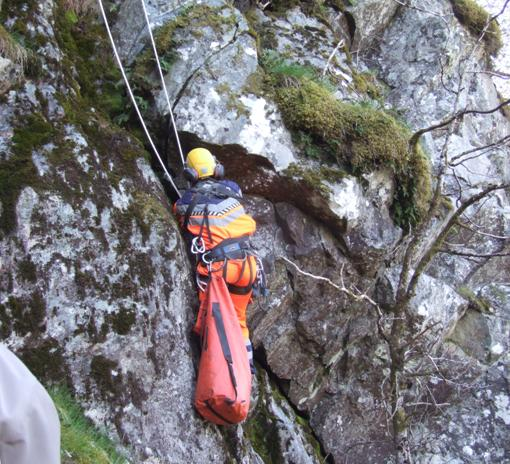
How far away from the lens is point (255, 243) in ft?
21.7

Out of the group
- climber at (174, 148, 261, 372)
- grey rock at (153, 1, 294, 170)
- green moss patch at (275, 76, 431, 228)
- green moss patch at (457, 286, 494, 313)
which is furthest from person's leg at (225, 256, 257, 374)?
green moss patch at (457, 286, 494, 313)

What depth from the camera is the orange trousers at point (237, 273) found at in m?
5.21

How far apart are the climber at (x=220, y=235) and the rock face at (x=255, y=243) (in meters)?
0.27

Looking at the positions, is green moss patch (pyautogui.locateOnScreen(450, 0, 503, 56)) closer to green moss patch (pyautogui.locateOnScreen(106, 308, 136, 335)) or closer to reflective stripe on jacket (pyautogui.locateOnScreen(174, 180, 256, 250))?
reflective stripe on jacket (pyautogui.locateOnScreen(174, 180, 256, 250))

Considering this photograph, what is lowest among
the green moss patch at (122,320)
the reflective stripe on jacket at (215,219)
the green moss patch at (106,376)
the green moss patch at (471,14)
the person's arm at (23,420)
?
the green moss patch at (106,376)

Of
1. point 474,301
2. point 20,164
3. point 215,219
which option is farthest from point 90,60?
point 474,301

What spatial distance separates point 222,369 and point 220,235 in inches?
53.2

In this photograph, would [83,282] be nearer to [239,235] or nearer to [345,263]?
[239,235]

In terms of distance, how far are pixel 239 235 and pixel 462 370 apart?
6.40 m

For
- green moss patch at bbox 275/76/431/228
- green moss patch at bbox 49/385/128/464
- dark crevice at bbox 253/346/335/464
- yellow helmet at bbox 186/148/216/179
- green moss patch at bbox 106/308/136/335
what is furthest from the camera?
dark crevice at bbox 253/346/335/464

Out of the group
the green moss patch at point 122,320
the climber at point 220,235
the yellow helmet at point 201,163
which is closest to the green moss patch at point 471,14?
the yellow helmet at point 201,163

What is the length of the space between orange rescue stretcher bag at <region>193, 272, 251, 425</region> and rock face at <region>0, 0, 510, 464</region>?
22cm

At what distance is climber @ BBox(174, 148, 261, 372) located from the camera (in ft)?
17.3

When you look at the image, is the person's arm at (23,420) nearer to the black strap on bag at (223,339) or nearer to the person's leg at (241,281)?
the black strap on bag at (223,339)
